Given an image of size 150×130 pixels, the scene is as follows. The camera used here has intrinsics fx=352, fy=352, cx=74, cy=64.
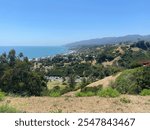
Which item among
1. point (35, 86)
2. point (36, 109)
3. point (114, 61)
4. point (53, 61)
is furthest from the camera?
point (53, 61)


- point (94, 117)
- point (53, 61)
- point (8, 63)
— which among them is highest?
point (94, 117)

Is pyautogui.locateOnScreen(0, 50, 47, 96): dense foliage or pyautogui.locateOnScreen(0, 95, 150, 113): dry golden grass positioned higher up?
pyautogui.locateOnScreen(0, 95, 150, 113): dry golden grass

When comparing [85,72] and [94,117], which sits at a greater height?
[94,117]

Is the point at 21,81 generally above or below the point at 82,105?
below

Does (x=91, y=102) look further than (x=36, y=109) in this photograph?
Yes

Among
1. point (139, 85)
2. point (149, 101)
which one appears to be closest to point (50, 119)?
point (149, 101)

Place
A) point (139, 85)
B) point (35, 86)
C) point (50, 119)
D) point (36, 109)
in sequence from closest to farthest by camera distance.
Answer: point (50, 119)
point (36, 109)
point (139, 85)
point (35, 86)

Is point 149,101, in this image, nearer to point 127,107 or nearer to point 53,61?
point 127,107

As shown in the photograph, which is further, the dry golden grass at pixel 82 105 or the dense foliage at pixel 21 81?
the dense foliage at pixel 21 81

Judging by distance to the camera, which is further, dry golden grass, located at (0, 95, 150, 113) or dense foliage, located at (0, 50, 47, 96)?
dense foliage, located at (0, 50, 47, 96)

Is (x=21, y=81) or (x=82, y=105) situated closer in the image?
(x=82, y=105)

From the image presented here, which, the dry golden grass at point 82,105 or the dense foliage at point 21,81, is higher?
the dry golden grass at point 82,105
